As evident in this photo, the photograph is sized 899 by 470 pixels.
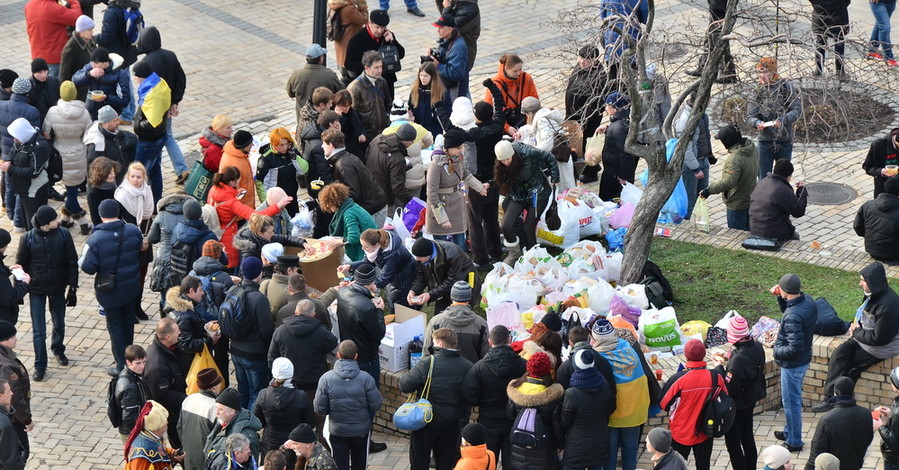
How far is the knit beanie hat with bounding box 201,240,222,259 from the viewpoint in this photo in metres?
13.7

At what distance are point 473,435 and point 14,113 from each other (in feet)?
25.7

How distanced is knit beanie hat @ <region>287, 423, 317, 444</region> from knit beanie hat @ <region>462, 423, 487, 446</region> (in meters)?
1.16

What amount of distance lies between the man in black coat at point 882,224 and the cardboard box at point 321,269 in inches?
217

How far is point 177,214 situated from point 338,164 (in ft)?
5.96

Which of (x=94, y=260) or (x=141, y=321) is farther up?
(x=94, y=260)

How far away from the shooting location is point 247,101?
67.0ft

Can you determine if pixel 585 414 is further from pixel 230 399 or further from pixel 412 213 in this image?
pixel 412 213

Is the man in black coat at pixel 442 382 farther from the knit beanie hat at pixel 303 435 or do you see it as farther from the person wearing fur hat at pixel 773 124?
the person wearing fur hat at pixel 773 124

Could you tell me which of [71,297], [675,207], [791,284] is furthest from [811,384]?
[71,297]

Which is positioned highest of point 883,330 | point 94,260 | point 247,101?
point 883,330

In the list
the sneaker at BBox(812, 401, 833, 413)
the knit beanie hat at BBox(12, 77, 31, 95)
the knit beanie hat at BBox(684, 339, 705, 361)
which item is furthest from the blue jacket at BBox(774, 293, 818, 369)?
the knit beanie hat at BBox(12, 77, 31, 95)

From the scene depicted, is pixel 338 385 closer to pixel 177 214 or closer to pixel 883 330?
pixel 177 214

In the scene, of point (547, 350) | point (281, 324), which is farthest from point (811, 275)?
point (281, 324)

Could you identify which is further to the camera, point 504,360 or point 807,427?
point 807,427
